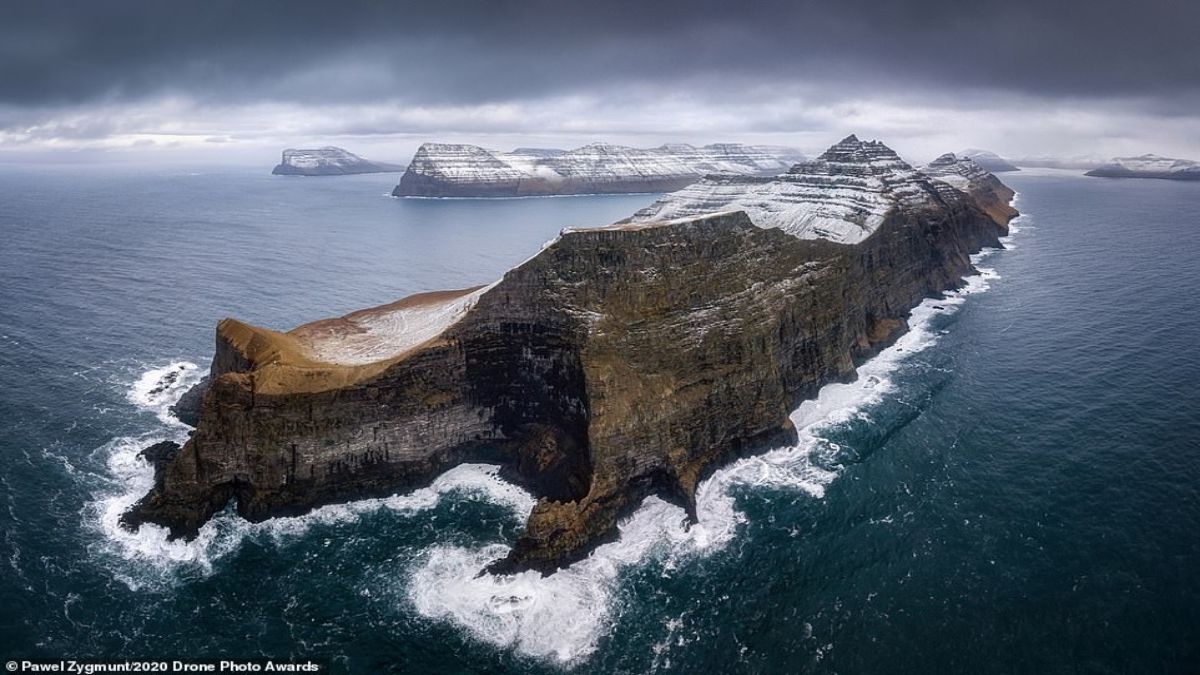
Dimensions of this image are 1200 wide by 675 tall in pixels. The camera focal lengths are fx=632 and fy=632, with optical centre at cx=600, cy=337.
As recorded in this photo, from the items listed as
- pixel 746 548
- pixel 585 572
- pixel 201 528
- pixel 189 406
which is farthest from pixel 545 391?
pixel 189 406

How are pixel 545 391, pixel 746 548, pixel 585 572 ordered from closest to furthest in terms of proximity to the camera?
pixel 585 572, pixel 746 548, pixel 545 391

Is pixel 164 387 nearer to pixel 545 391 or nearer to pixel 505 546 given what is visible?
pixel 545 391

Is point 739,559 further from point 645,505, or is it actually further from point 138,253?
point 138,253

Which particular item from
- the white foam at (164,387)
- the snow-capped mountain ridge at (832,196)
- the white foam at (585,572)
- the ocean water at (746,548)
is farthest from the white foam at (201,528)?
the snow-capped mountain ridge at (832,196)

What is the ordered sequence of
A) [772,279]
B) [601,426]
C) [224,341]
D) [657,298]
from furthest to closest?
1. [772,279]
2. [224,341]
3. [657,298]
4. [601,426]

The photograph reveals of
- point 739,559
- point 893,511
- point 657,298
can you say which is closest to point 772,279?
point 657,298

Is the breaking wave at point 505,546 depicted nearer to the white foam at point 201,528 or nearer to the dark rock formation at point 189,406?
the white foam at point 201,528
